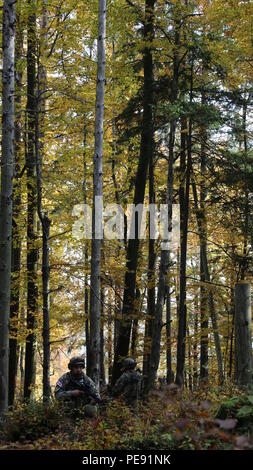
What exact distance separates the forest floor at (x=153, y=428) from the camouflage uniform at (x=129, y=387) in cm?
173

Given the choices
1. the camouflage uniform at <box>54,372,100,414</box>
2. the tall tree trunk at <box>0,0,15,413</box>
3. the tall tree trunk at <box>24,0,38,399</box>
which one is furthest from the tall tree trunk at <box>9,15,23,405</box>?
the camouflage uniform at <box>54,372,100,414</box>

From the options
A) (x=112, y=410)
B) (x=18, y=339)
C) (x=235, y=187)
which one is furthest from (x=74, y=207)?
(x=112, y=410)

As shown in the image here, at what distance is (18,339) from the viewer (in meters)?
13.3

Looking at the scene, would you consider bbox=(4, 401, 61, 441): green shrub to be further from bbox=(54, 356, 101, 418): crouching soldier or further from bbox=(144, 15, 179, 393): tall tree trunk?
bbox=(144, 15, 179, 393): tall tree trunk

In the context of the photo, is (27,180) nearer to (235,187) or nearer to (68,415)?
(235,187)

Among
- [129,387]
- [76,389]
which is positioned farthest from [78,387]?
[129,387]

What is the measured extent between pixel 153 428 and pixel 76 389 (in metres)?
2.67

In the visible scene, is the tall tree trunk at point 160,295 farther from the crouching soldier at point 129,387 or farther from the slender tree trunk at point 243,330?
the slender tree trunk at point 243,330

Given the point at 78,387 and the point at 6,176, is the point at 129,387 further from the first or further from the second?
the point at 6,176

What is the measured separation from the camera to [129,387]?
9.27 m

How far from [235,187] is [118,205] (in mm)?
5258

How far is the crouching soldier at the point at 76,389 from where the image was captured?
7570 mm

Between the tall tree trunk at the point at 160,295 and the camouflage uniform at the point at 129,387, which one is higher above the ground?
the tall tree trunk at the point at 160,295

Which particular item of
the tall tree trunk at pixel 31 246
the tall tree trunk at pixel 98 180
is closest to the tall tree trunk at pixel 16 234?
the tall tree trunk at pixel 31 246
